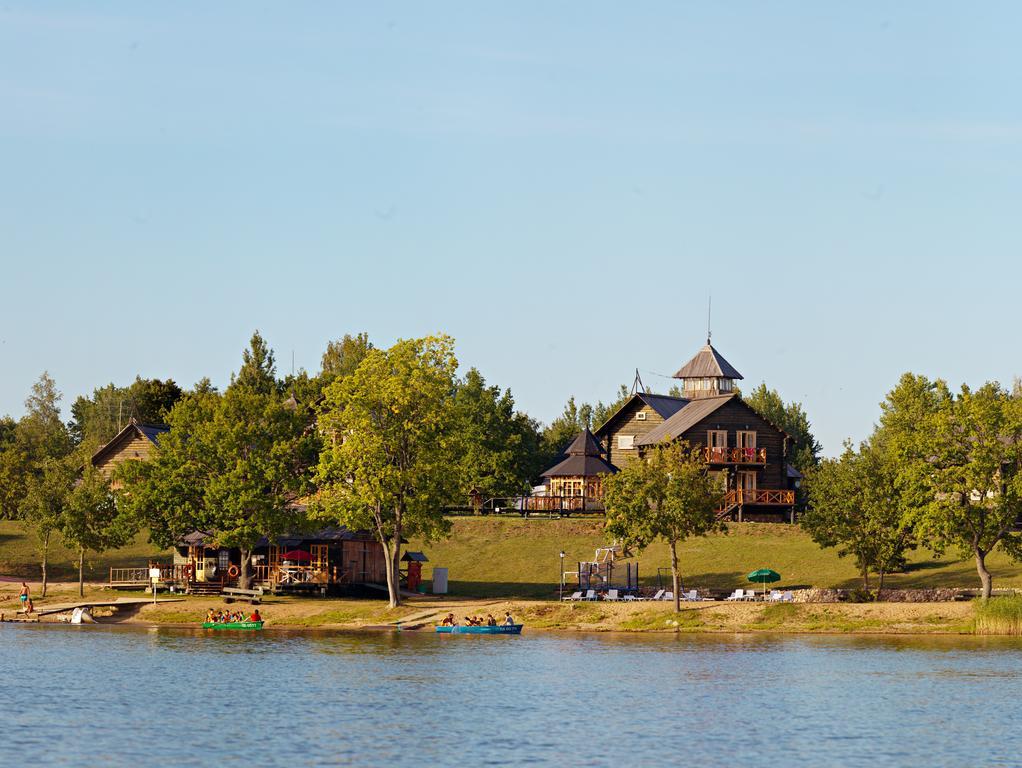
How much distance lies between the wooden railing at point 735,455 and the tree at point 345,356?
43.8m

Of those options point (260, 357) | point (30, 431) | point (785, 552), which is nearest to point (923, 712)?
point (785, 552)

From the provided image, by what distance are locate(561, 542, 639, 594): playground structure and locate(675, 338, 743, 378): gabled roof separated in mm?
41161

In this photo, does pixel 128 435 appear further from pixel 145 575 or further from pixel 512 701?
pixel 512 701

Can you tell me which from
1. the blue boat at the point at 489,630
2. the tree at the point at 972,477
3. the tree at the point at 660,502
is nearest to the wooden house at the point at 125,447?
the blue boat at the point at 489,630

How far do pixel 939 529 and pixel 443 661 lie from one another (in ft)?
98.2

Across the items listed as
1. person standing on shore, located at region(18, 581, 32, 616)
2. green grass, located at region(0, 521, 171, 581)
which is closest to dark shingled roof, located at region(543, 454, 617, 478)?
green grass, located at region(0, 521, 171, 581)

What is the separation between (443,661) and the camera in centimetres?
6900

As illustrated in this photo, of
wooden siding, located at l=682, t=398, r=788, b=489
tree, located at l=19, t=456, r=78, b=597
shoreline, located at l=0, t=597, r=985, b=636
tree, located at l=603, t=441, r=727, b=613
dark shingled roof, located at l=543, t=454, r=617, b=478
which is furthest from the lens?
dark shingled roof, located at l=543, t=454, r=617, b=478

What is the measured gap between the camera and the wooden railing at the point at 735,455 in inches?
4867

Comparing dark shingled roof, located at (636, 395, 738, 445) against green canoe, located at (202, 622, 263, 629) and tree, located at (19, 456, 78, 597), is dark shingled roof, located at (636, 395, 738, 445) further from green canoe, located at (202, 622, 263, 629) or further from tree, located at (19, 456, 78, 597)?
tree, located at (19, 456, 78, 597)

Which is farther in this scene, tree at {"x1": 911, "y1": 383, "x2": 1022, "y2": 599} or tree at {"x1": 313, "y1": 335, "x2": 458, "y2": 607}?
tree at {"x1": 313, "y1": 335, "x2": 458, "y2": 607}

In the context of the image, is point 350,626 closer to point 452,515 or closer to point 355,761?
point 452,515

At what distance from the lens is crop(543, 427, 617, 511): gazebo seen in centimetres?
12562

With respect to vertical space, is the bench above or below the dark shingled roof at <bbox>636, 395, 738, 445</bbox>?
below
